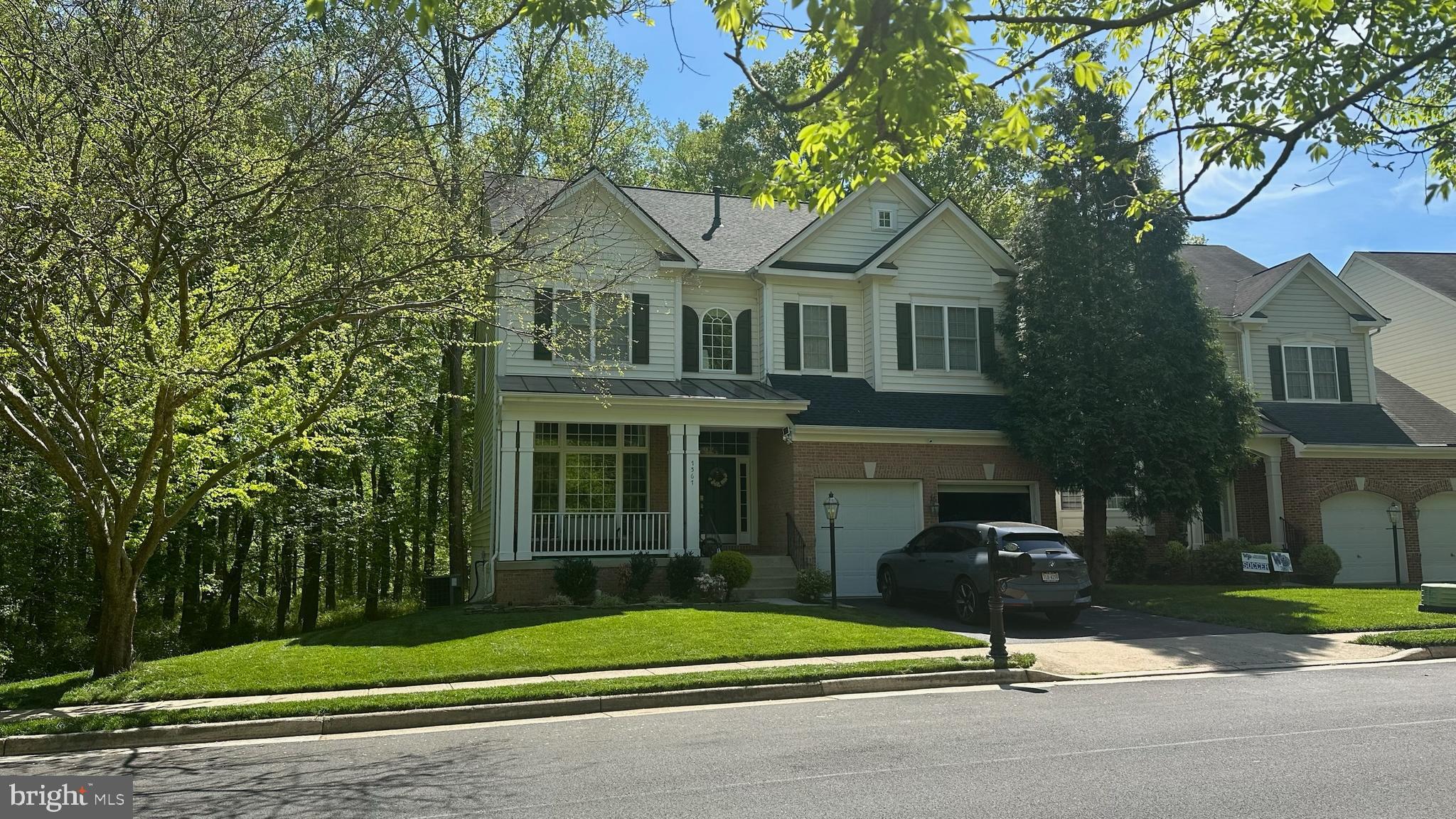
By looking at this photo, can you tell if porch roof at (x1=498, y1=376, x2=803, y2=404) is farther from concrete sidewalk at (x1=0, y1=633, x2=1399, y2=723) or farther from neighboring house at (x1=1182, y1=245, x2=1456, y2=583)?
neighboring house at (x1=1182, y1=245, x2=1456, y2=583)

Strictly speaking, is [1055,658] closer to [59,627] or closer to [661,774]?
[661,774]

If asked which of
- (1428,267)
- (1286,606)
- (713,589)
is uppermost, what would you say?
(1428,267)

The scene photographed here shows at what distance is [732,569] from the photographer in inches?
700

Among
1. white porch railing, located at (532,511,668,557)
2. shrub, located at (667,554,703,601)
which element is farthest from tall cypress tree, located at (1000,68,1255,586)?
white porch railing, located at (532,511,668,557)

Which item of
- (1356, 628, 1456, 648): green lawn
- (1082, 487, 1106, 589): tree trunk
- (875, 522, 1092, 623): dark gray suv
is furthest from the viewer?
(1082, 487, 1106, 589): tree trunk

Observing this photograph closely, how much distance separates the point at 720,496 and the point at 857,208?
746 cm

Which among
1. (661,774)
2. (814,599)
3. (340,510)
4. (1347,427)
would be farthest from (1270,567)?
(340,510)

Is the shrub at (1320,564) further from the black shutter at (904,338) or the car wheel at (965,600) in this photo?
the car wheel at (965,600)

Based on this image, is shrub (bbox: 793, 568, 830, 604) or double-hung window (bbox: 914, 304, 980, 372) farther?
double-hung window (bbox: 914, 304, 980, 372)

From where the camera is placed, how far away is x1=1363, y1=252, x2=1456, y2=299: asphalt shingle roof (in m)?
28.5

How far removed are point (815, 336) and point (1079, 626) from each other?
29.2ft

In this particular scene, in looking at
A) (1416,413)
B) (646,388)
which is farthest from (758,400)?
(1416,413)

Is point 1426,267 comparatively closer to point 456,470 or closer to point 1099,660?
point 1099,660

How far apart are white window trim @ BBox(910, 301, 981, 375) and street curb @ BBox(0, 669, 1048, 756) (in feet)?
37.1
